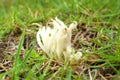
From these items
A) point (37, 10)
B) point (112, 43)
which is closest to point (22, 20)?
point (37, 10)

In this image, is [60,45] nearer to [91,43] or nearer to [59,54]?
[59,54]

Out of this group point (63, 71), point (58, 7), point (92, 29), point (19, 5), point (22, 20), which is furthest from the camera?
point (19, 5)

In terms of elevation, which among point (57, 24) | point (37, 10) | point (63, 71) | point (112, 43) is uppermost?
point (37, 10)

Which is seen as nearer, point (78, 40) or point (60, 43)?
point (60, 43)
